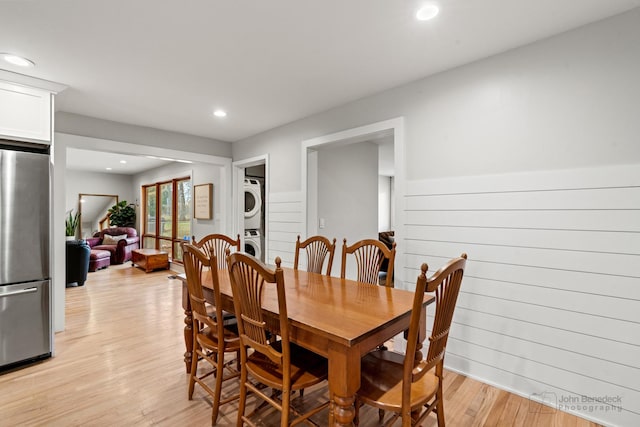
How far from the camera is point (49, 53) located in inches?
87.7

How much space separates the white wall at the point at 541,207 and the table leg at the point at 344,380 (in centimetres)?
145

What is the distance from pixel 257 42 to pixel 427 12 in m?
1.10

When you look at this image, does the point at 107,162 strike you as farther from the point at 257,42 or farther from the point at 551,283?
the point at 551,283

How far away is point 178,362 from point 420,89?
3.12 metres

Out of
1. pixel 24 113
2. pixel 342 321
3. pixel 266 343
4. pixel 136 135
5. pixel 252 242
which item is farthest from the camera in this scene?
pixel 252 242

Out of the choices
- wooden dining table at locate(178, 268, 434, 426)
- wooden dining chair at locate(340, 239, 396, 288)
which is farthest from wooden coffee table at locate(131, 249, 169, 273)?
wooden dining chair at locate(340, 239, 396, 288)

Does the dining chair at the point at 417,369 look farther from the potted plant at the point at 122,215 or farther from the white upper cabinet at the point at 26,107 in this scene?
the potted plant at the point at 122,215

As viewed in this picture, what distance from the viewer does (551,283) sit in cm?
201

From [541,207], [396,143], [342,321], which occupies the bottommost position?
[342,321]

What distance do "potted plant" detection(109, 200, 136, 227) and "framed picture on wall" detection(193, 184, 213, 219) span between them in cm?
405

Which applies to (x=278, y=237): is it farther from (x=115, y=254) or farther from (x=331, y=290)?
(x=115, y=254)

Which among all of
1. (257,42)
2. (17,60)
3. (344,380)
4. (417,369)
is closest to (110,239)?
(17,60)

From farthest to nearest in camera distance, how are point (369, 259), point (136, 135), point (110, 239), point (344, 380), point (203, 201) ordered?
point (110, 239)
point (203, 201)
point (136, 135)
point (369, 259)
point (344, 380)

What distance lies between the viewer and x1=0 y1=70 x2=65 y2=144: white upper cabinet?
249cm
